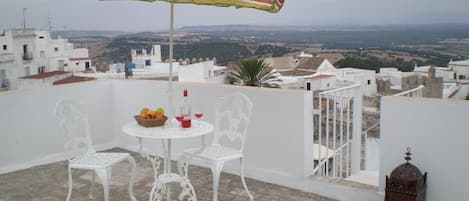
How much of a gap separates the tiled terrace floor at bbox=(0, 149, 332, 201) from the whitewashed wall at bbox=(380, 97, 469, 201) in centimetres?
93

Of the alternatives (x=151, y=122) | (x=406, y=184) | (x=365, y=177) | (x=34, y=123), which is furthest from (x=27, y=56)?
(x=406, y=184)

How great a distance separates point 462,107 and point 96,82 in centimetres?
416

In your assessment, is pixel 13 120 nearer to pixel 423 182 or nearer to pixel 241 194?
pixel 241 194

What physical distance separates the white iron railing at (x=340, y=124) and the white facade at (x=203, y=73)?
2470 mm

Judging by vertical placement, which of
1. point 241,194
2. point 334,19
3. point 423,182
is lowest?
point 241,194

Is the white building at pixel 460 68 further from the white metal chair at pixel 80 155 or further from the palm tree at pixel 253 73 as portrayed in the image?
the white metal chair at pixel 80 155

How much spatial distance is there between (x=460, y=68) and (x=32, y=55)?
7323mm

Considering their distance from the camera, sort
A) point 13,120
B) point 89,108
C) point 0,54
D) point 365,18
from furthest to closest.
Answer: point 365,18, point 0,54, point 89,108, point 13,120

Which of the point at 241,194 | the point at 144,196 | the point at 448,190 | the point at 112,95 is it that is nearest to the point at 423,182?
the point at 448,190

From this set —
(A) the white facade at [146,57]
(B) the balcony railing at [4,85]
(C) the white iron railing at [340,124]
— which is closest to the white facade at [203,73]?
(B) the balcony railing at [4,85]

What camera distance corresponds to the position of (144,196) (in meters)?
4.20

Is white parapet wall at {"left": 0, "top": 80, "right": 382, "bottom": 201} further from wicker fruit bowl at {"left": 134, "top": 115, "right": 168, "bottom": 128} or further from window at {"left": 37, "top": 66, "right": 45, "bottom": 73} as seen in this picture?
window at {"left": 37, "top": 66, "right": 45, "bottom": 73}

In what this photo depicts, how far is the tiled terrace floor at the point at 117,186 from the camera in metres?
4.19

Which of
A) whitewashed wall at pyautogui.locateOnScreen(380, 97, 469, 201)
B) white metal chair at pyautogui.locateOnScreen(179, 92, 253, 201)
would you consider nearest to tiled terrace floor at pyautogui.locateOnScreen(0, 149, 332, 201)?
white metal chair at pyautogui.locateOnScreen(179, 92, 253, 201)
